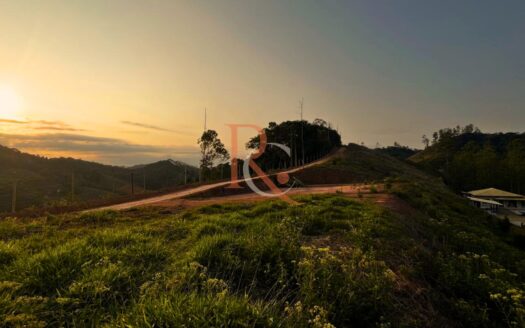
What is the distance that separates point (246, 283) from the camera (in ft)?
13.5

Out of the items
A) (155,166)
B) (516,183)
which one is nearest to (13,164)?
(155,166)

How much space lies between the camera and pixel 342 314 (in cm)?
325

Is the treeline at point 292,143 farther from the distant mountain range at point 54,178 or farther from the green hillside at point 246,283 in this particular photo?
the green hillside at point 246,283

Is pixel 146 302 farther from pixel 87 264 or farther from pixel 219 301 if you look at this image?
pixel 87 264

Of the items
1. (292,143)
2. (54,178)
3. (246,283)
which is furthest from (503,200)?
(54,178)

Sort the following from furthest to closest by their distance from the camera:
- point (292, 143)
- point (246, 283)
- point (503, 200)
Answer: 1. point (292, 143)
2. point (503, 200)
3. point (246, 283)

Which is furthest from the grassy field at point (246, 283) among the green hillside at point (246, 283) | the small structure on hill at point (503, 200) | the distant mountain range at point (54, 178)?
the small structure on hill at point (503, 200)

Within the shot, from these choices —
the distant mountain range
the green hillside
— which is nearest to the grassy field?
the green hillside

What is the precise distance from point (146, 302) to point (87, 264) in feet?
6.19

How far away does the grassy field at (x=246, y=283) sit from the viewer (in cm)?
269

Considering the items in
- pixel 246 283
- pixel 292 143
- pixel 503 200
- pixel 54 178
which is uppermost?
pixel 292 143

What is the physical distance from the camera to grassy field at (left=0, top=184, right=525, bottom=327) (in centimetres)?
269

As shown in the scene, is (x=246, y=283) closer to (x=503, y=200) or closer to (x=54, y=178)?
(x=503, y=200)

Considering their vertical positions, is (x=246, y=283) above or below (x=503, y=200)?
above
